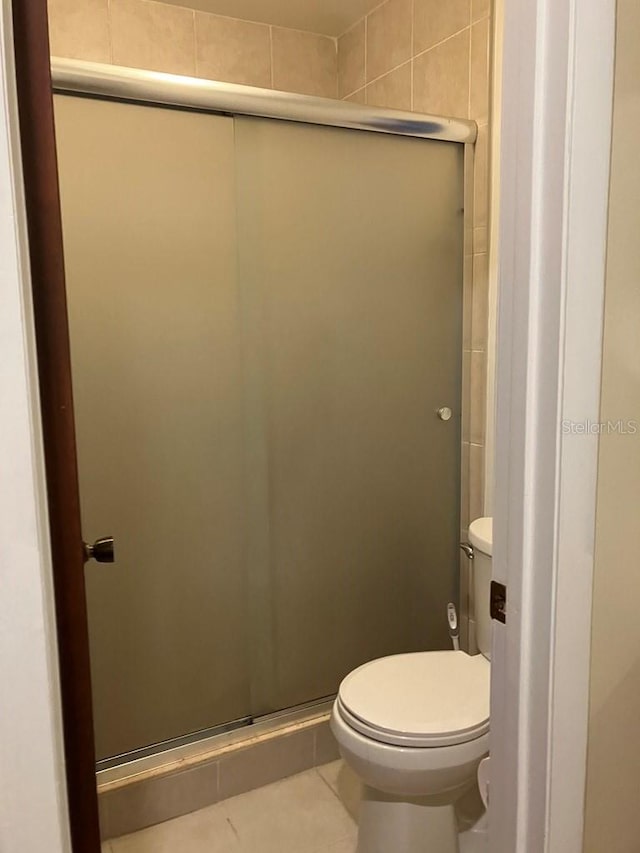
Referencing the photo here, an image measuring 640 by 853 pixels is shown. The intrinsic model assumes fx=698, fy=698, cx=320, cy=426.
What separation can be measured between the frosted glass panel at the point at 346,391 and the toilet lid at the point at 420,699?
1.20 feet

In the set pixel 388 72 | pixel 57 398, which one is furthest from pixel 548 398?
pixel 388 72

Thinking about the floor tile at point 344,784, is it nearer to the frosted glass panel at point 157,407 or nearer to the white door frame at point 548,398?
the frosted glass panel at point 157,407

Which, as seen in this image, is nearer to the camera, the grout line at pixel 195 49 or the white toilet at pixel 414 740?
the white toilet at pixel 414 740

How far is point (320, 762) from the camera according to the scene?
78.6 inches

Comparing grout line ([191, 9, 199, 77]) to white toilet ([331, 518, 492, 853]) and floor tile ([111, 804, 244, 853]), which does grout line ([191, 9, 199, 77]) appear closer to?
white toilet ([331, 518, 492, 853])

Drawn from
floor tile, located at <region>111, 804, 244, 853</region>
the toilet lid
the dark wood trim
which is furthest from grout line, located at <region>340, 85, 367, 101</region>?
floor tile, located at <region>111, 804, 244, 853</region>

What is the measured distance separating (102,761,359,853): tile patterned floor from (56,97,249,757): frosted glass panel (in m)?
0.22

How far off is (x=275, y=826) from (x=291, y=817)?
5 cm

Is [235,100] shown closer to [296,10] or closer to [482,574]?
[296,10]

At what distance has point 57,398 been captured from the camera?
0.68m

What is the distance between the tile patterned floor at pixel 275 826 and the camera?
1685 mm

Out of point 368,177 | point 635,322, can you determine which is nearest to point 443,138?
point 368,177

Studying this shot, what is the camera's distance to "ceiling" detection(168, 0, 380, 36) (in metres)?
2.24

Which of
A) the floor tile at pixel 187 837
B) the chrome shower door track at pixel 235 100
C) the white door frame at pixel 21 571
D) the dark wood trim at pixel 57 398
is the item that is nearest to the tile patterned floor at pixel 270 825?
the floor tile at pixel 187 837
